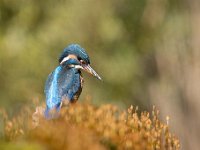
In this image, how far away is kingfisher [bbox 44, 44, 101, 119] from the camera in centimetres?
1159

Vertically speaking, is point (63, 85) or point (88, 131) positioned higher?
point (63, 85)

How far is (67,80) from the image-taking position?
12.2m

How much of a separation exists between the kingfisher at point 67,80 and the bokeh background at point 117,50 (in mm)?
11929

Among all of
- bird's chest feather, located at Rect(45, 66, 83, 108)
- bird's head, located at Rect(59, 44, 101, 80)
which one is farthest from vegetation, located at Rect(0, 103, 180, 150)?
bird's head, located at Rect(59, 44, 101, 80)

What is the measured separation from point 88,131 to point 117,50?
19150 millimetres

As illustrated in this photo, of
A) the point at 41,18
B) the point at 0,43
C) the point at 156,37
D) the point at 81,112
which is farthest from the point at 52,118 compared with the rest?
the point at 156,37

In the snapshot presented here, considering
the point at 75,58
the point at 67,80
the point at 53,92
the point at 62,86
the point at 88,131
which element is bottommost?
the point at 88,131

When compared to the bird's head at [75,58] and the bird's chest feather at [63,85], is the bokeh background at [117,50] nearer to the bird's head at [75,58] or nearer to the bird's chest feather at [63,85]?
the bird's head at [75,58]

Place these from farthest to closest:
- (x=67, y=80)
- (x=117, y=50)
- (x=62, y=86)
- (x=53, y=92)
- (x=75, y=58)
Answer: (x=117, y=50) < (x=75, y=58) < (x=67, y=80) < (x=62, y=86) < (x=53, y=92)

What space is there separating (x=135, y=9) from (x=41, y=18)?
3.20 meters

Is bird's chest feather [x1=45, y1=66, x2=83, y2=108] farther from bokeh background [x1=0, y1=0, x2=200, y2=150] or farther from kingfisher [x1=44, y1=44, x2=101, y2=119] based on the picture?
bokeh background [x1=0, y1=0, x2=200, y2=150]

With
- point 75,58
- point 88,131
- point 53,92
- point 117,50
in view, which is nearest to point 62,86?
point 53,92

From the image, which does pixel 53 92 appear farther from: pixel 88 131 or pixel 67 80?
pixel 88 131

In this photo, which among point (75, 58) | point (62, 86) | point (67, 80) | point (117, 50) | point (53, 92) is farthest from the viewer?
point (117, 50)
